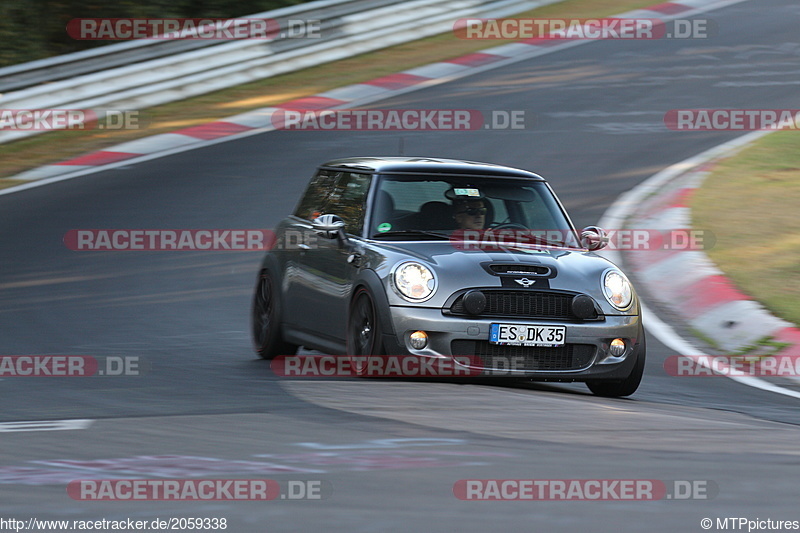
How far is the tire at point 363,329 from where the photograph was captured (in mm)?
7844

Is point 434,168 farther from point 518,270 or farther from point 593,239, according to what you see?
point 518,270

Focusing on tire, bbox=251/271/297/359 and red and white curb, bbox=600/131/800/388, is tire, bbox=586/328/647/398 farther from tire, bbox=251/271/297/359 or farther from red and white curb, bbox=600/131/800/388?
tire, bbox=251/271/297/359

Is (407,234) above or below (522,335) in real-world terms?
above

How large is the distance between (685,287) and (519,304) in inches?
149

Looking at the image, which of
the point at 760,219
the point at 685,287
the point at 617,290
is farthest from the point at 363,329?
the point at 760,219

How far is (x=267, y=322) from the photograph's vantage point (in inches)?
381

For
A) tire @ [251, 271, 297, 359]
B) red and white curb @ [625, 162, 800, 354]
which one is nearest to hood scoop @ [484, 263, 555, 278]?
tire @ [251, 271, 297, 359]

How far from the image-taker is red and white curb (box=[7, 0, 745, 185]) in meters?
16.3

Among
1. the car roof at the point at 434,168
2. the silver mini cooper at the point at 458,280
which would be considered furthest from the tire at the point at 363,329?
the car roof at the point at 434,168

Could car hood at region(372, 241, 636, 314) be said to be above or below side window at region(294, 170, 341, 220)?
below

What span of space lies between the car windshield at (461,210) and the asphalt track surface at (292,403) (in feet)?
3.58

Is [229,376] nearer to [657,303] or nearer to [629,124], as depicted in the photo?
[657,303]

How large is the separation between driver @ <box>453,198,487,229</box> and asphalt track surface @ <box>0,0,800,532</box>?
114 centimetres

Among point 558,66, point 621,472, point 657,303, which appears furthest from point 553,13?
point 621,472
